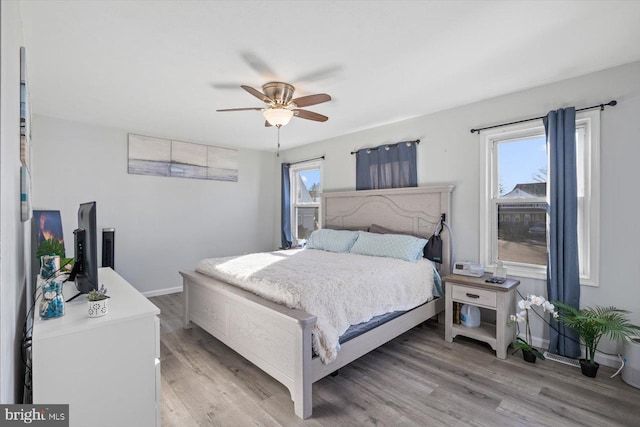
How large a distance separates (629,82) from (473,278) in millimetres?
1997

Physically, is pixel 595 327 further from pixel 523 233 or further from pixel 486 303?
pixel 523 233

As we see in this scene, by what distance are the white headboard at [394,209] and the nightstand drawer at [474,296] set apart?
47 cm

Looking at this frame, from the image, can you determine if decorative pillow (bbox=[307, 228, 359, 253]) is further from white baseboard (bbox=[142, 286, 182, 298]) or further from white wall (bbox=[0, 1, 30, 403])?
white wall (bbox=[0, 1, 30, 403])

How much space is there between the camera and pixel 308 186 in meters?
5.36

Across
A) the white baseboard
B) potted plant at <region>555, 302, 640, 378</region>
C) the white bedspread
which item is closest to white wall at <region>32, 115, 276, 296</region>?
the white baseboard

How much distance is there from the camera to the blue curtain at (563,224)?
8.20 feet

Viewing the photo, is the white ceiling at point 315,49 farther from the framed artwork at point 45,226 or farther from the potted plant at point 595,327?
the potted plant at point 595,327

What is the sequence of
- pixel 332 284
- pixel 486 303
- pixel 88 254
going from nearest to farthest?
pixel 88 254, pixel 332 284, pixel 486 303

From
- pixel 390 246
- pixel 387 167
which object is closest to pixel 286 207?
pixel 387 167

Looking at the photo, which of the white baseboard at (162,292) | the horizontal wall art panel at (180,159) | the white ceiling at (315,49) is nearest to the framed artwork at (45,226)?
the white ceiling at (315,49)

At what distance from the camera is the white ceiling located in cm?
173

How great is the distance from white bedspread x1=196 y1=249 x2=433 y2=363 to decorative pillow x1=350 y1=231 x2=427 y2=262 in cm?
12

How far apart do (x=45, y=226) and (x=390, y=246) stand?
3511 mm

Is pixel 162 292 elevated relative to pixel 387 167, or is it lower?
lower
